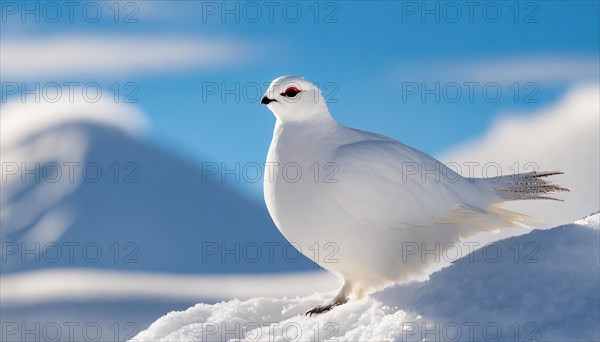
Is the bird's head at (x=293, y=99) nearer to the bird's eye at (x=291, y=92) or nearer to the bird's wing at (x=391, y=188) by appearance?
the bird's eye at (x=291, y=92)

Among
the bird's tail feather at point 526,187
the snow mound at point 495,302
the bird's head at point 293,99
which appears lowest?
the snow mound at point 495,302

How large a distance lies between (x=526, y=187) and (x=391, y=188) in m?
1.23

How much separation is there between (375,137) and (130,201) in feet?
82.8

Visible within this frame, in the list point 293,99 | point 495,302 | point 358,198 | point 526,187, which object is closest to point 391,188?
point 358,198

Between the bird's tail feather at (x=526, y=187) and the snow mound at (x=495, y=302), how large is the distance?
0.74 m

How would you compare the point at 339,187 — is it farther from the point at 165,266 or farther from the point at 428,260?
the point at 165,266

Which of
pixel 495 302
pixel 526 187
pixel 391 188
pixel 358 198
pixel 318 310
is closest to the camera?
pixel 495 302

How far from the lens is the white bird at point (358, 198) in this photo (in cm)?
521

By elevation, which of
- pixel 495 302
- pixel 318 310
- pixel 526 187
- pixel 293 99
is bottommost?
pixel 318 310

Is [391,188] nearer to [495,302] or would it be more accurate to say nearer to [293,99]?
[293,99]

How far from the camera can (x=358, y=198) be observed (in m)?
5.19

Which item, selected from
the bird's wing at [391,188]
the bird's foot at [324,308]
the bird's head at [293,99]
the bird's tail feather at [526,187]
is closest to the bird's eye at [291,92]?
the bird's head at [293,99]

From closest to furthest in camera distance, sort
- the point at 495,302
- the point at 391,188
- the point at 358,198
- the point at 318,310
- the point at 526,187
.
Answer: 1. the point at 495,302
2. the point at 358,198
3. the point at 391,188
4. the point at 318,310
5. the point at 526,187

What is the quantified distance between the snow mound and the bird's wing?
1.76 feet
